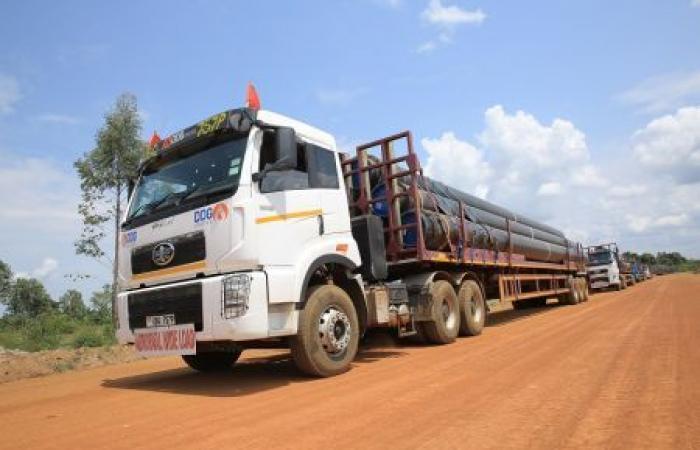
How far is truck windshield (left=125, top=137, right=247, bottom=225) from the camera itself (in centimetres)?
619

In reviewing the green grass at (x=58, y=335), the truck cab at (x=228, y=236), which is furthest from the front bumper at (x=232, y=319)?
the green grass at (x=58, y=335)

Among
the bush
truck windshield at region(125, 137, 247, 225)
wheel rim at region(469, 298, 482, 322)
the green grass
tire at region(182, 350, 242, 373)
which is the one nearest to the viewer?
truck windshield at region(125, 137, 247, 225)

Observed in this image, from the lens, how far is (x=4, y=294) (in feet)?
212

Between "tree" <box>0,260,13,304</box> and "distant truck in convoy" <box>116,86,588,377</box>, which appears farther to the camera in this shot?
"tree" <box>0,260,13,304</box>

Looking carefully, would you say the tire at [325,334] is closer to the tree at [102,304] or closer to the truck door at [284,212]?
the truck door at [284,212]

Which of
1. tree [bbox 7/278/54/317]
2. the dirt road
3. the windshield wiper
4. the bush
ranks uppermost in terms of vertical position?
tree [bbox 7/278/54/317]

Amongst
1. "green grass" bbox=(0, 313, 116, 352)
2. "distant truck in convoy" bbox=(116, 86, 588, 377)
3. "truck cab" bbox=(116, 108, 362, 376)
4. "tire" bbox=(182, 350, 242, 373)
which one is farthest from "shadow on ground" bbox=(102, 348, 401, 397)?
"green grass" bbox=(0, 313, 116, 352)

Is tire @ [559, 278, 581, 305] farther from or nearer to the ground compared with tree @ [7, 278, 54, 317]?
nearer to the ground

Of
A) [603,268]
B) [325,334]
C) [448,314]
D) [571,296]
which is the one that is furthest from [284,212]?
[603,268]

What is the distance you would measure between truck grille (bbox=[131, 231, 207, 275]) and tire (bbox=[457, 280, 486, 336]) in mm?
5716

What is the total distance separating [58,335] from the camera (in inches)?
733

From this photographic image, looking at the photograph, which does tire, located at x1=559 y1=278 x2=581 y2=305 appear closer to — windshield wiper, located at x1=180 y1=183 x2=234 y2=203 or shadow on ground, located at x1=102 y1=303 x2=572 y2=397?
shadow on ground, located at x1=102 y1=303 x2=572 y2=397

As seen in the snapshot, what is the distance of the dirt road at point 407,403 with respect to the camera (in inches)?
149

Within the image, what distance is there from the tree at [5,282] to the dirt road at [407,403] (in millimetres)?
65989
